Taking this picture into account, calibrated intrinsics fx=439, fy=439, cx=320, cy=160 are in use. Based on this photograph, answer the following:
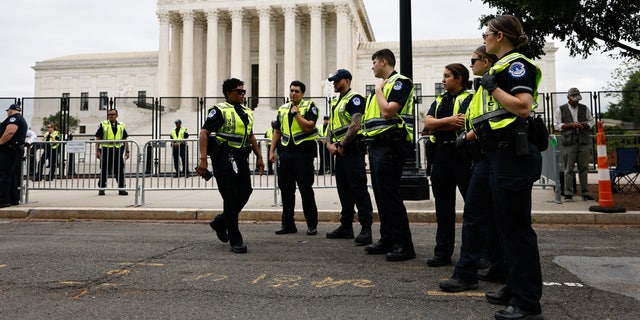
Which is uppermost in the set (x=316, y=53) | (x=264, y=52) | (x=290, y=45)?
(x=290, y=45)

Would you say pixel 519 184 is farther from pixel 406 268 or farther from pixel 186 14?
pixel 186 14

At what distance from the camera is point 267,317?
9.77 feet

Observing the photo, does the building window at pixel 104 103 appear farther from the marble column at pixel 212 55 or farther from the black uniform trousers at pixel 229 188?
the black uniform trousers at pixel 229 188

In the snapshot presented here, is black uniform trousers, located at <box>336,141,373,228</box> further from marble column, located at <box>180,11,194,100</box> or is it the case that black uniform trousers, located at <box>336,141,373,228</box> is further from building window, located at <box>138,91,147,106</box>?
marble column, located at <box>180,11,194,100</box>

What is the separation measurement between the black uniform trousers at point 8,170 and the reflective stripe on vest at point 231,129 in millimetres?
6349

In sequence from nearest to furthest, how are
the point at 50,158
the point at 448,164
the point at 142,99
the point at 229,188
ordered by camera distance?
the point at 448,164 → the point at 229,188 → the point at 50,158 → the point at 142,99

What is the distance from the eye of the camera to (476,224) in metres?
3.66

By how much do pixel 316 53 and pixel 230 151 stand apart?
138ft

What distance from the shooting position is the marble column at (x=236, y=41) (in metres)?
47.4

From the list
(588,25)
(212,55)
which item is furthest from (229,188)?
(212,55)

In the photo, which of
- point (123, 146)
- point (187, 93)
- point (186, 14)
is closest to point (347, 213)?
point (123, 146)

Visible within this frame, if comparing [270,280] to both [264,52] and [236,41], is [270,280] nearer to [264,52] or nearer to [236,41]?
[264,52]

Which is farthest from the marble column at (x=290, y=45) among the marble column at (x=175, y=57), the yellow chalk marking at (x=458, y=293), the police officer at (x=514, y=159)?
the police officer at (x=514, y=159)

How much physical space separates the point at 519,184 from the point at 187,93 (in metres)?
47.8
